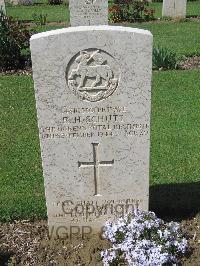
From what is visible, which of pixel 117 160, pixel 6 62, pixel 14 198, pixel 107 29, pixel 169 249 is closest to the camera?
pixel 107 29

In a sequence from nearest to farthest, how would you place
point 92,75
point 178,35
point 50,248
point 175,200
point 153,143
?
point 92,75 < point 50,248 < point 175,200 < point 153,143 < point 178,35

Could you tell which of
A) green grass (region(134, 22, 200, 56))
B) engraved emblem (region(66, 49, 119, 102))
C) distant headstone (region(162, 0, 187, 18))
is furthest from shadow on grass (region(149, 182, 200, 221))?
distant headstone (region(162, 0, 187, 18))

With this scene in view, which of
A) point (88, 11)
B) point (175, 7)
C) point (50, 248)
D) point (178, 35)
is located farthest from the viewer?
point (175, 7)

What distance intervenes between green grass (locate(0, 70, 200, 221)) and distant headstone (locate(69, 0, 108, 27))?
3.02m

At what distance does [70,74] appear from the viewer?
12.2 feet

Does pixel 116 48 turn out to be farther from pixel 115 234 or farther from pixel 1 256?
pixel 1 256

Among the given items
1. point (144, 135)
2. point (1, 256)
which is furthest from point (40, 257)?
point (144, 135)

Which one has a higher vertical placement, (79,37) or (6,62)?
(79,37)

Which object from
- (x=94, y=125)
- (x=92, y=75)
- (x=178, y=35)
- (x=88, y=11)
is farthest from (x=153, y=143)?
(x=178, y=35)

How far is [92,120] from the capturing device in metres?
3.90

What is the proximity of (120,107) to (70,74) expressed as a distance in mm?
525

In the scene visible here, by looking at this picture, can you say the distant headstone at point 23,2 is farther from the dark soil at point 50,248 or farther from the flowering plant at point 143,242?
the flowering plant at point 143,242

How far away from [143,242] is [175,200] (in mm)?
1259

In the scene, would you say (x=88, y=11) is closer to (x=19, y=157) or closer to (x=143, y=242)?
(x=19, y=157)
